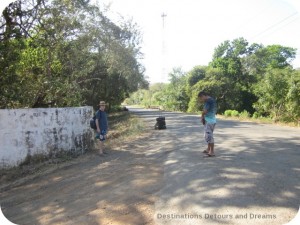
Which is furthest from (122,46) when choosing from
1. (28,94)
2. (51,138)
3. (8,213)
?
(8,213)

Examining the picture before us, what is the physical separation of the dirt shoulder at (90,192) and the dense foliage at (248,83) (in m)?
12.1

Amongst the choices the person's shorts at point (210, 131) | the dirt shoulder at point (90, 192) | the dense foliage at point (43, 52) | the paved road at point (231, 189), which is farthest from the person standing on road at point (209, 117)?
the dense foliage at point (43, 52)

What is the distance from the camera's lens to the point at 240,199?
386 cm

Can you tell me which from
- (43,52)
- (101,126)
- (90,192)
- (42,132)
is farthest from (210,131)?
(43,52)

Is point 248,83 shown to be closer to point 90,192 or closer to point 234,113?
point 234,113

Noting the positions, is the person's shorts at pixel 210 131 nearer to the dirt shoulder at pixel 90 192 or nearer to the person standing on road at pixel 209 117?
the person standing on road at pixel 209 117

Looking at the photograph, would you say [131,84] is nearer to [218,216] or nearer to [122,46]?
[122,46]

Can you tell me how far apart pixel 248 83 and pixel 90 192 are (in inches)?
988

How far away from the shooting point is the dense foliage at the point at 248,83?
715 inches

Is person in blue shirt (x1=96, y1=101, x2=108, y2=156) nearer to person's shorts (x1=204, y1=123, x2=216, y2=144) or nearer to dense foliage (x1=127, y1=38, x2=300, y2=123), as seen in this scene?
person's shorts (x1=204, y1=123, x2=216, y2=144)

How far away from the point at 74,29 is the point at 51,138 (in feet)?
19.3

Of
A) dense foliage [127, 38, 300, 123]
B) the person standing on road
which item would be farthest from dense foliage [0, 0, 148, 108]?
dense foliage [127, 38, 300, 123]

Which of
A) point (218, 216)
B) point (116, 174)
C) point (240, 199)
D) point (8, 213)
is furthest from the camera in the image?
point (116, 174)

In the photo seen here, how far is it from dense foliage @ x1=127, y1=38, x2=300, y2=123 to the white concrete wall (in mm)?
11197
